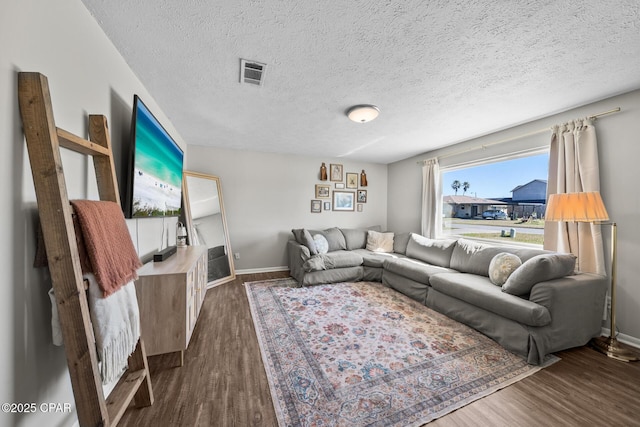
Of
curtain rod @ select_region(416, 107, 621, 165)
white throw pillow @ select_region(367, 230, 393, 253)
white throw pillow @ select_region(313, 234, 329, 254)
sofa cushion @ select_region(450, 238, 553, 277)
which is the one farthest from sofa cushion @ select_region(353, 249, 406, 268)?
curtain rod @ select_region(416, 107, 621, 165)

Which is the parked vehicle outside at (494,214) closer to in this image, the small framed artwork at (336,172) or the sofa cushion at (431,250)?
the sofa cushion at (431,250)

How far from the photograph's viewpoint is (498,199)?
344 centimetres

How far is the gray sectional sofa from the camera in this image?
192cm

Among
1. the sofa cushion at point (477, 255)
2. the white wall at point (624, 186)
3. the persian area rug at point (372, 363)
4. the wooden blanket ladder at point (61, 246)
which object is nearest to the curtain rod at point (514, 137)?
the white wall at point (624, 186)

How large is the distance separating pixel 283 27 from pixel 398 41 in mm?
742

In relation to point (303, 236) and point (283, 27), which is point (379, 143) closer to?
point (303, 236)

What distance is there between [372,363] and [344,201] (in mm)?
3551

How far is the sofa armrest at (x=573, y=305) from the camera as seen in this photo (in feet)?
6.30

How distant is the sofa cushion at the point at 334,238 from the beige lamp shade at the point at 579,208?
2.97m

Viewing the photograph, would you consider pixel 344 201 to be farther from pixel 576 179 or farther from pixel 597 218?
pixel 597 218

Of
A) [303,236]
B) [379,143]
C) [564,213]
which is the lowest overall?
[303,236]

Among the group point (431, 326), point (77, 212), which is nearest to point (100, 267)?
point (77, 212)

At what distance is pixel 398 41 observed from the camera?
5.00 feet

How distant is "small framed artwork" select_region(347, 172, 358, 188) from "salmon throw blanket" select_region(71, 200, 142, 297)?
13.9 feet
